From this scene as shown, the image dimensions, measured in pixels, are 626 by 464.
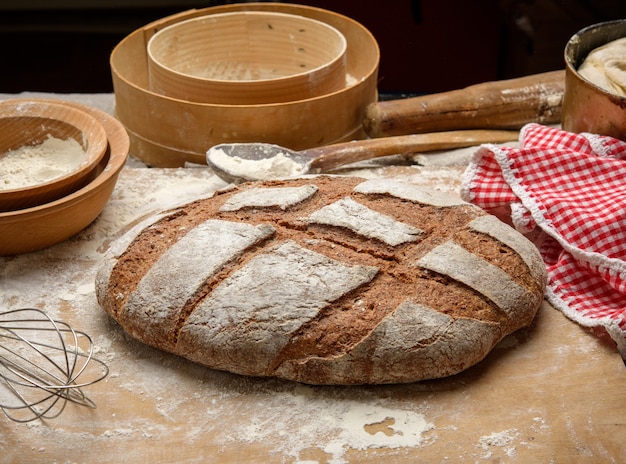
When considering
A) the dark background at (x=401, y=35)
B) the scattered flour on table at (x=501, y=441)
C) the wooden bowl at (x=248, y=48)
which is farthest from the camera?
the dark background at (x=401, y=35)

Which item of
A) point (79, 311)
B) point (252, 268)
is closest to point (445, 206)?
point (252, 268)

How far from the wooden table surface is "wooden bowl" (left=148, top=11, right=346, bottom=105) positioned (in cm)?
100

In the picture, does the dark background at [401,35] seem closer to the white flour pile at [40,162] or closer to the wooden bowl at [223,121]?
the wooden bowl at [223,121]

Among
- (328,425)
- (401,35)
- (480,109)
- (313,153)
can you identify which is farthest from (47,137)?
(401,35)

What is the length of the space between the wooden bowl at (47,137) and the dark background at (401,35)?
843mm

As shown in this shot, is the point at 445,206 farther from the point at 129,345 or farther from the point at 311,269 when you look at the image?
the point at 129,345

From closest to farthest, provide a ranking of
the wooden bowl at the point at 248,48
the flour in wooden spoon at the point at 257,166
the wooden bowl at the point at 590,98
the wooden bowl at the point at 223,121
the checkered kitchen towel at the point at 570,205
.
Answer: the checkered kitchen towel at the point at 570,205 → the wooden bowl at the point at 590,98 → the flour in wooden spoon at the point at 257,166 → the wooden bowl at the point at 223,121 → the wooden bowl at the point at 248,48

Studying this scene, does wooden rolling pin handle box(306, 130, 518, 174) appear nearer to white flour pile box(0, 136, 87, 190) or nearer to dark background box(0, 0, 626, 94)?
dark background box(0, 0, 626, 94)

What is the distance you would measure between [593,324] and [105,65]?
2.02 m

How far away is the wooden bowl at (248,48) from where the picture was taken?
7.28 feet

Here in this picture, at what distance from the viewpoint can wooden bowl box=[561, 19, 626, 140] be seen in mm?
1658

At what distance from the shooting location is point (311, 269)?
54.0 inches

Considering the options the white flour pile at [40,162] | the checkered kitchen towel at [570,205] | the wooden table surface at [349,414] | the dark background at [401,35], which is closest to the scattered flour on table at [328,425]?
the wooden table surface at [349,414]

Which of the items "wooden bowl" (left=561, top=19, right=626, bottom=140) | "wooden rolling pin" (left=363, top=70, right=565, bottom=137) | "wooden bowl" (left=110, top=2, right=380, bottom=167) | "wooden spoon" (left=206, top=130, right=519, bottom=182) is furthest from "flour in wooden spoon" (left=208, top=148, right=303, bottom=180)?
"wooden bowl" (left=561, top=19, right=626, bottom=140)
